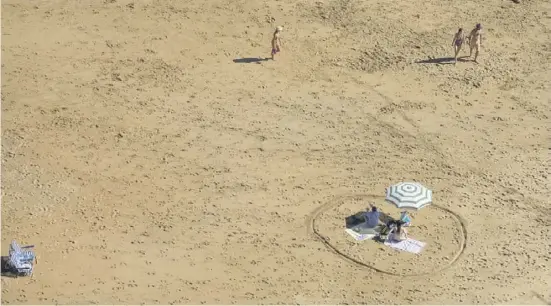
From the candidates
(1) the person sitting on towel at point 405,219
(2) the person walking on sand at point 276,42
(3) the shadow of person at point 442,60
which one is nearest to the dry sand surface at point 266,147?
(3) the shadow of person at point 442,60

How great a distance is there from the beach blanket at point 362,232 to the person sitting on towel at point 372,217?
101 millimetres

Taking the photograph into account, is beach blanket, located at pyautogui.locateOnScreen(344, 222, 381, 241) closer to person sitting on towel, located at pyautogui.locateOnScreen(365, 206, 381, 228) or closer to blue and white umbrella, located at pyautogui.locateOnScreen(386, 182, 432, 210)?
person sitting on towel, located at pyautogui.locateOnScreen(365, 206, 381, 228)

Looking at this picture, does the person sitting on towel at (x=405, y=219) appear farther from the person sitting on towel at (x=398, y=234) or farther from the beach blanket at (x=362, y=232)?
the beach blanket at (x=362, y=232)

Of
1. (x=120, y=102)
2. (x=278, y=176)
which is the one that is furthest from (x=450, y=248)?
(x=120, y=102)

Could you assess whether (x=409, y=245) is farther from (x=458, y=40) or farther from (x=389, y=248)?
(x=458, y=40)

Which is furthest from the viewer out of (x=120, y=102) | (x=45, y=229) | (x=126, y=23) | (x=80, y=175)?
(x=126, y=23)

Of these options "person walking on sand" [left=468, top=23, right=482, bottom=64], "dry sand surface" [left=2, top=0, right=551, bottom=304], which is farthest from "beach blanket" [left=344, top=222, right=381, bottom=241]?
"person walking on sand" [left=468, top=23, right=482, bottom=64]

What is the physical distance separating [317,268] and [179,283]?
3.28 metres

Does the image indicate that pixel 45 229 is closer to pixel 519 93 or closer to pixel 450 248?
pixel 450 248

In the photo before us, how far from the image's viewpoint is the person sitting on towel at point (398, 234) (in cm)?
2203

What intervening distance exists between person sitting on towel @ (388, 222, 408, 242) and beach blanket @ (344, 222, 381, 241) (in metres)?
0.37

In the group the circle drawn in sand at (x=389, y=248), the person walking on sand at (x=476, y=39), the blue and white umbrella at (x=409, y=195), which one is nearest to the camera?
the circle drawn in sand at (x=389, y=248)

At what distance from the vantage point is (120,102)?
89.8 feet

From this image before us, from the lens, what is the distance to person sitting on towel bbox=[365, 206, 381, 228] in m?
22.2
